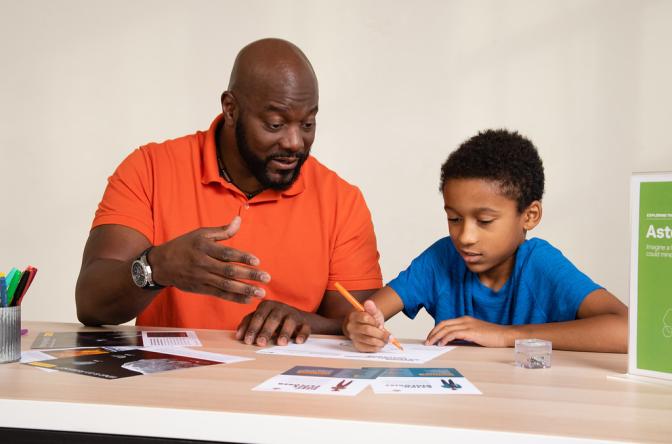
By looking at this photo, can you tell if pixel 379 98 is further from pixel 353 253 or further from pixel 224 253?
pixel 224 253

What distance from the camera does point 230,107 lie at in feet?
6.71

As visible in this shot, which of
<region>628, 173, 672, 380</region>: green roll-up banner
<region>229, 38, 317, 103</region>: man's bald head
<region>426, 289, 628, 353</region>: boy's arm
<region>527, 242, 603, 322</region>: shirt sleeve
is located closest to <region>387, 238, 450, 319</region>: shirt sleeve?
<region>527, 242, 603, 322</region>: shirt sleeve

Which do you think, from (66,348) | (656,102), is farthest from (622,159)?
(66,348)

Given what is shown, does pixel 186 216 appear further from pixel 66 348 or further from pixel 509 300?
pixel 509 300

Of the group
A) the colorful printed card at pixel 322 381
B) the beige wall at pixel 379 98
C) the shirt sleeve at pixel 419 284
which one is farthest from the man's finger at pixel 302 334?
the beige wall at pixel 379 98

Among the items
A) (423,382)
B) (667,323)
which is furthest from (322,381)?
(667,323)

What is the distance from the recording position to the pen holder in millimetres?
1166

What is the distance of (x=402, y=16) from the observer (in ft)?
10.7

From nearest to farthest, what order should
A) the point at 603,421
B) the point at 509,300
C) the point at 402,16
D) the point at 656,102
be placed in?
1. the point at 603,421
2. the point at 509,300
3. the point at 656,102
4. the point at 402,16

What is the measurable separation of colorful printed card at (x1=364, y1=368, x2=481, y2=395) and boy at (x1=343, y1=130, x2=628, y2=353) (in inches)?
11.1

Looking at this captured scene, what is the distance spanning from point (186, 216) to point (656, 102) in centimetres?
215

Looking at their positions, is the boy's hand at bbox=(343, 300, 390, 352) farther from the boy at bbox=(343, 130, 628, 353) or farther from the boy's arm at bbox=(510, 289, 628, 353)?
the boy's arm at bbox=(510, 289, 628, 353)

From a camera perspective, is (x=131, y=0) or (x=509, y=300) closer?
(x=509, y=300)

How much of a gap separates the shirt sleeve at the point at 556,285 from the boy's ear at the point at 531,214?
7 centimetres
